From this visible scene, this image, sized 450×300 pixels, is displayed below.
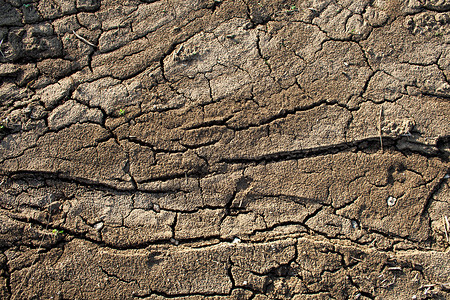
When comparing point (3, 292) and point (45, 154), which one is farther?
point (45, 154)

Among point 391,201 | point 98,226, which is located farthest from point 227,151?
point 391,201

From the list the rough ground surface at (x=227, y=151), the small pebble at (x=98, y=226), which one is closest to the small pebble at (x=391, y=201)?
the rough ground surface at (x=227, y=151)

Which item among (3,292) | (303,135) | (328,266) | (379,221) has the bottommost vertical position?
(3,292)

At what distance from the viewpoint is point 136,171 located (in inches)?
96.3

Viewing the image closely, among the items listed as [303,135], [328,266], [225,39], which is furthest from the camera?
[225,39]

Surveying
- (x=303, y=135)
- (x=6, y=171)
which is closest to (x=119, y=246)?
(x=6, y=171)

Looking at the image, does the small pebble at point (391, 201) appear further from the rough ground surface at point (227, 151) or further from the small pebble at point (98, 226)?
the small pebble at point (98, 226)

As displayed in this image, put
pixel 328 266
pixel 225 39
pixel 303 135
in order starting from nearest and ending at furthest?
pixel 328 266
pixel 303 135
pixel 225 39

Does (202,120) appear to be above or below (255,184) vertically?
above

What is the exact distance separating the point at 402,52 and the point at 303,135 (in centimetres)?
107

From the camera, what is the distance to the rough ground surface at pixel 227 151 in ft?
7.45

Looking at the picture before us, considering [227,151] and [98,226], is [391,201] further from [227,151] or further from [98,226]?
[98,226]

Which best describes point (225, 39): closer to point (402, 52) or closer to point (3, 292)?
point (402, 52)

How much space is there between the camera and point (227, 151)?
2.44 metres
